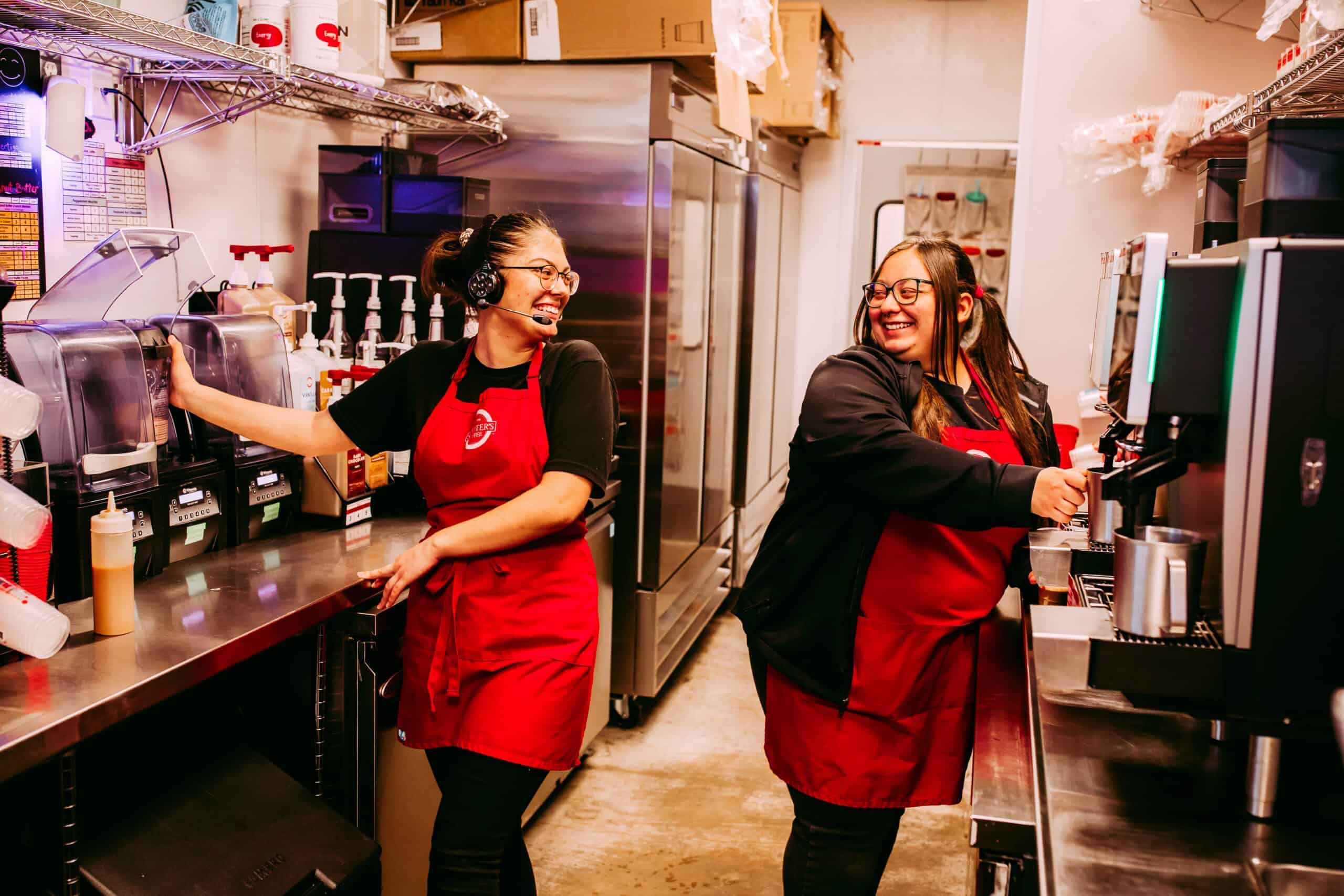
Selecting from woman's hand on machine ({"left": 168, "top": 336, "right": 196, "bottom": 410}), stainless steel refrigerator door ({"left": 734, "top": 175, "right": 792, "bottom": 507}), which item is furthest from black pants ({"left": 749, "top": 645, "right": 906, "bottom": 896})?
stainless steel refrigerator door ({"left": 734, "top": 175, "right": 792, "bottom": 507})

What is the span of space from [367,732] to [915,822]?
5.60ft

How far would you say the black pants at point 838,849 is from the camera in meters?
1.90

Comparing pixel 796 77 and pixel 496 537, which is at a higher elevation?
pixel 796 77

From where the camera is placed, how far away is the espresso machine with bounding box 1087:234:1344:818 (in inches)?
45.7

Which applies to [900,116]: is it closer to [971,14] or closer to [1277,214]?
[971,14]

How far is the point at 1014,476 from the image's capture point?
5.48 feet

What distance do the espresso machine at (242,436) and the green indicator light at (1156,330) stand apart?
1651 mm

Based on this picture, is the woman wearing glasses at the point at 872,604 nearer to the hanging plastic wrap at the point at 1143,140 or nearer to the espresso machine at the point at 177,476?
the espresso machine at the point at 177,476

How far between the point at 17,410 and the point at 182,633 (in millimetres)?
427

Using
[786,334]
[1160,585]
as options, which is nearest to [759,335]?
[786,334]

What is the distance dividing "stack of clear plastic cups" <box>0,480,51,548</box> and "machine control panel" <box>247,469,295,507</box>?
2.10 feet

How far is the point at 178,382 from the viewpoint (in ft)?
6.76

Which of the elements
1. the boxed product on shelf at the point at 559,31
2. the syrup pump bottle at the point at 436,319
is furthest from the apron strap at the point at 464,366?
the boxed product on shelf at the point at 559,31

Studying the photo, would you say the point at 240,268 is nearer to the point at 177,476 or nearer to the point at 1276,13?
the point at 177,476
